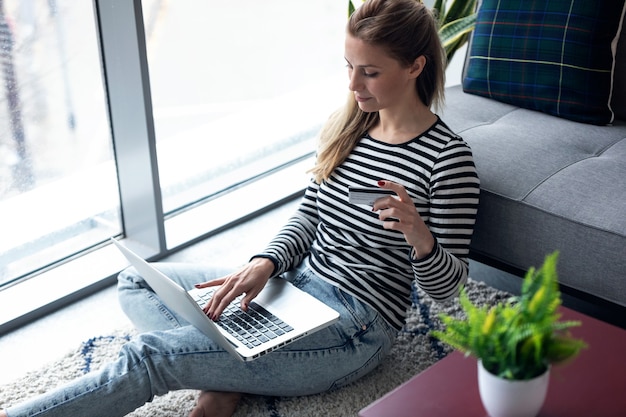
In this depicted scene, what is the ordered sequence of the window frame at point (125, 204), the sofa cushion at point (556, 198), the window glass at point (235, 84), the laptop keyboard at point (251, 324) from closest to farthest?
the laptop keyboard at point (251, 324), the sofa cushion at point (556, 198), the window frame at point (125, 204), the window glass at point (235, 84)

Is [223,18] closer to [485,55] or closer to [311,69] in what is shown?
[311,69]

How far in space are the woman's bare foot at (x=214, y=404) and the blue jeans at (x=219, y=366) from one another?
5cm

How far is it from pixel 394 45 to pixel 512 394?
78 centimetres

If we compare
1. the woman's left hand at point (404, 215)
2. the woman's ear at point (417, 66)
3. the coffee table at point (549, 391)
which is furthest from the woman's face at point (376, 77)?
the coffee table at point (549, 391)

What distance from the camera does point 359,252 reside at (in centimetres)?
175

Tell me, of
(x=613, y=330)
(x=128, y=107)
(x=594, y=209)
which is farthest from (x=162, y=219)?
(x=613, y=330)

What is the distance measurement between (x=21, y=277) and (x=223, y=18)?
3.45 ft

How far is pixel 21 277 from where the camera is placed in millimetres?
2311

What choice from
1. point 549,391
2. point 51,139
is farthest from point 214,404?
point 51,139

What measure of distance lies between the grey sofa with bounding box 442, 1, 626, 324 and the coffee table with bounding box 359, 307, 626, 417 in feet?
1.41

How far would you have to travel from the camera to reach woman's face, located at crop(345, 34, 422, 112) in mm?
1625

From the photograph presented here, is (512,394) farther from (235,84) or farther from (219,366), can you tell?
(235,84)

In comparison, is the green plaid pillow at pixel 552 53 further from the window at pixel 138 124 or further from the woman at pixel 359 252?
the window at pixel 138 124

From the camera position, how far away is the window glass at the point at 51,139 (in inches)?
82.8
